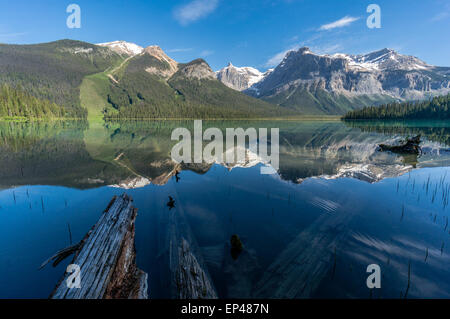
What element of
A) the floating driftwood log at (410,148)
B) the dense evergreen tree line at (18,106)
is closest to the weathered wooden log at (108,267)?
the floating driftwood log at (410,148)

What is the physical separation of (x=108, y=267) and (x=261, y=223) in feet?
28.9

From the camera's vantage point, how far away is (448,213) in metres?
14.5

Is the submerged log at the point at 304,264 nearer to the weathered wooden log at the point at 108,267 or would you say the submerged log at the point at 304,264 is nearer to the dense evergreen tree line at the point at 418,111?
the weathered wooden log at the point at 108,267

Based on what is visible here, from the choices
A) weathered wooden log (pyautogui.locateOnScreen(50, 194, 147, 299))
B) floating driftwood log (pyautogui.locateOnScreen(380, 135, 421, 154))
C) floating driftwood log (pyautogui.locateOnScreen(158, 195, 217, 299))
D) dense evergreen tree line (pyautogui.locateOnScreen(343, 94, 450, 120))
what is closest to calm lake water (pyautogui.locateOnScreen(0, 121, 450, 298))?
floating driftwood log (pyautogui.locateOnScreen(158, 195, 217, 299))

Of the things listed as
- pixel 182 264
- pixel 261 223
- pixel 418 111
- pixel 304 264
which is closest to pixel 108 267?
pixel 182 264

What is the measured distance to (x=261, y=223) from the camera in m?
Result: 13.0

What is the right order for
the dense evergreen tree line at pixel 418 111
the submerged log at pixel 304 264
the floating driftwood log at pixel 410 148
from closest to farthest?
the submerged log at pixel 304 264, the floating driftwood log at pixel 410 148, the dense evergreen tree line at pixel 418 111

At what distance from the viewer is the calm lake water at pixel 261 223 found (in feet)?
27.5

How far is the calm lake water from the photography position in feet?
27.5

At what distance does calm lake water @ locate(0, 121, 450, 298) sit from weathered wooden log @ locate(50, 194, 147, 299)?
775 millimetres

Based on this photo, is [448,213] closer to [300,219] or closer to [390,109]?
[300,219]

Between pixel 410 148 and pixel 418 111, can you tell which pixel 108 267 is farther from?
pixel 418 111

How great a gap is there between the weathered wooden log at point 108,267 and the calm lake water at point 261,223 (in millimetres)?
775
